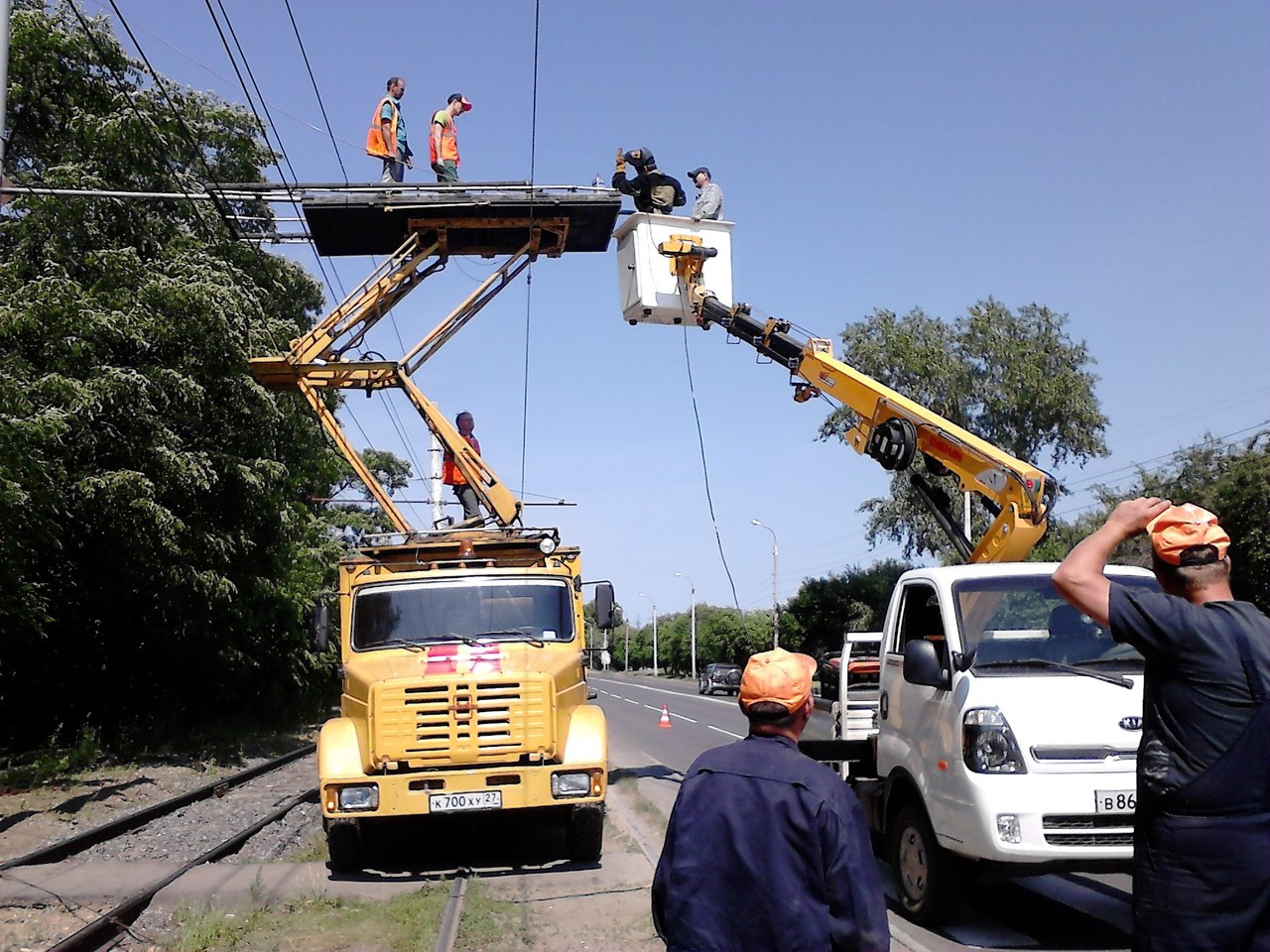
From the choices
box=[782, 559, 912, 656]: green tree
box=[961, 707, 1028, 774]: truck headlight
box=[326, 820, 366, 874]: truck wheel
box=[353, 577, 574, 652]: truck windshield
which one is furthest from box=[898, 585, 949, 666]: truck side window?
box=[782, 559, 912, 656]: green tree

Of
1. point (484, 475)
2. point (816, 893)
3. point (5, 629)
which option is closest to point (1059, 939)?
point (816, 893)

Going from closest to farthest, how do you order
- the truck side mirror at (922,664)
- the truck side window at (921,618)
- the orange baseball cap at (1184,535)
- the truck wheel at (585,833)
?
the orange baseball cap at (1184,535)
the truck side mirror at (922,664)
the truck side window at (921,618)
the truck wheel at (585,833)

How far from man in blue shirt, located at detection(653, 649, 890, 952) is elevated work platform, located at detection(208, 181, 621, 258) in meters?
12.6

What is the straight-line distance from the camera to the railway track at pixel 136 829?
286 inches

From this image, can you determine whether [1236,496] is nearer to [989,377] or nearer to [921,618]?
[989,377]

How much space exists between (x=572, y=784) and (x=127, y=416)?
9.95 meters

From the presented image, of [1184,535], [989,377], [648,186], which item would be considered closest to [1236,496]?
[989,377]

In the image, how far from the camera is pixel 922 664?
6.59 m

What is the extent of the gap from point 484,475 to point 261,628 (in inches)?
492

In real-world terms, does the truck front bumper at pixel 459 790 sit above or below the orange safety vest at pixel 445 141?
below

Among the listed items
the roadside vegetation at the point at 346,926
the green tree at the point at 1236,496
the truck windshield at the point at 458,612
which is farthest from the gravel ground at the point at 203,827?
the green tree at the point at 1236,496

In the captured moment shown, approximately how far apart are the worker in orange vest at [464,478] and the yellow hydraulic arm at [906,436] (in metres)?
3.55

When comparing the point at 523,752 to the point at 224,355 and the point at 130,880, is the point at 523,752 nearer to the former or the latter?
the point at 130,880

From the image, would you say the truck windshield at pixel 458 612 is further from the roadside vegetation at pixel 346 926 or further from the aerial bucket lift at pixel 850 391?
the aerial bucket lift at pixel 850 391
